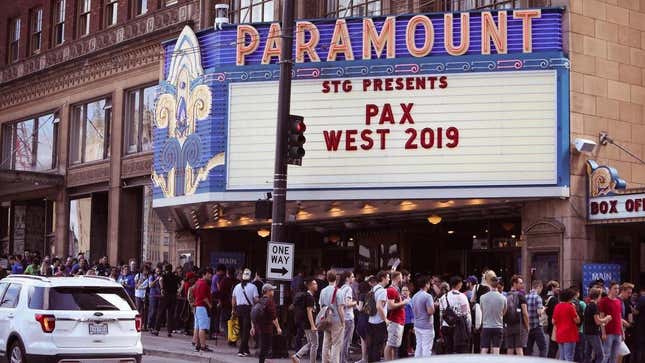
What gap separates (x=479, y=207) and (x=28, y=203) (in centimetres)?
2313

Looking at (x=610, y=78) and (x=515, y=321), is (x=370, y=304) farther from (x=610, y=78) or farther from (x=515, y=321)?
(x=610, y=78)

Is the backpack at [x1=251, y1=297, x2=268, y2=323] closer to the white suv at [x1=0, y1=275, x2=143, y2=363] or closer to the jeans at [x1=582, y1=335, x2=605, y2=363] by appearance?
the white suv at [x1=0, y1=275, x2=143, y2=363]

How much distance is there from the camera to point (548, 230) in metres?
24.9

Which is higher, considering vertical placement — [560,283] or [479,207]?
[479,207]

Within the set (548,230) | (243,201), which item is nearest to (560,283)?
(548,230)

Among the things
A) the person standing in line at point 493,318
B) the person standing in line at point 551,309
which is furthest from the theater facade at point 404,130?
the person standing in line at point 493,318

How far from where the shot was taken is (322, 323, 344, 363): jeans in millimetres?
20078

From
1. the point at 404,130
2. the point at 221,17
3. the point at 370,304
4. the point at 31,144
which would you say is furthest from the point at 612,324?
the point at 31,144

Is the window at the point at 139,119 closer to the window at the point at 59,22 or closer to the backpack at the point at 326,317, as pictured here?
the window at the point at 59,22

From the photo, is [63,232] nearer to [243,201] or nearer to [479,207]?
[243,201]

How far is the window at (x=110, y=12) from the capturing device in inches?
1528

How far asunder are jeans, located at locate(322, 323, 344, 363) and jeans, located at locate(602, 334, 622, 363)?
4967mm

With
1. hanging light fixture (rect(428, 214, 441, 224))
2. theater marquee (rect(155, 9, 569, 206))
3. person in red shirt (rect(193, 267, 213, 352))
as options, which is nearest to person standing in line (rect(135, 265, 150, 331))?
theater marquee (rect(155, 9, 569, 206))

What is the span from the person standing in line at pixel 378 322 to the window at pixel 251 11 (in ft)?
44.0
